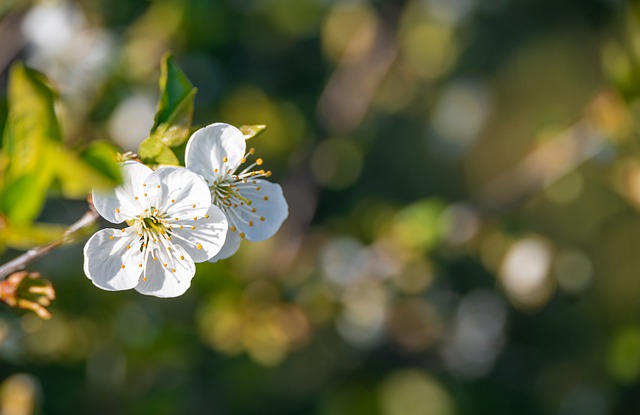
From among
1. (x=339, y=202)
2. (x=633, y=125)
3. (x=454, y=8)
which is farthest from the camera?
(x=339, y=202)

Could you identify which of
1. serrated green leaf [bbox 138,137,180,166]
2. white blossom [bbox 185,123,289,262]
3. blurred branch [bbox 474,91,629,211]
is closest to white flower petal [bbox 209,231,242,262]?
white blossom [bbox 185,123,289,262]

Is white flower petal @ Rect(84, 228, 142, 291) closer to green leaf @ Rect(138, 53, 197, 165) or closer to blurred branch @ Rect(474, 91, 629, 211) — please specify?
green leaf @ Rect(138, 53, 197, 165)

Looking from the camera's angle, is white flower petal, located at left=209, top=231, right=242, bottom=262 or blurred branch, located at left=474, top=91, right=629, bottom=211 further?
blurred branch, located at left=474, top=91, right=629, bottom=211

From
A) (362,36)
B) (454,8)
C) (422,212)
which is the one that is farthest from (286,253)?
(454,8)

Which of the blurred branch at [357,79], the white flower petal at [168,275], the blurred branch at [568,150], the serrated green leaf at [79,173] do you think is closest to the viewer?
the serrated green leaf at [79,173]

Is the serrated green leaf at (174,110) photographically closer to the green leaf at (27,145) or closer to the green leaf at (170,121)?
the green leaf at (170,121)

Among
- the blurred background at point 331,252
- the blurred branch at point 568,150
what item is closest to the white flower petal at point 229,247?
the blurred background at point 331,252

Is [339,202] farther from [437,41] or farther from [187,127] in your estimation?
[187,127]
